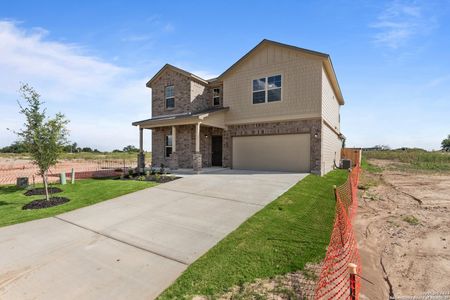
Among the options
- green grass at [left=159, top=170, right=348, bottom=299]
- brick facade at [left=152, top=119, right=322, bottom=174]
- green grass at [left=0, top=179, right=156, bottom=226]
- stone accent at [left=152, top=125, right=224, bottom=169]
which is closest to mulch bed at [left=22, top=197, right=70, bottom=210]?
green grass at [left=0, top=179, right=156, bottom=226]

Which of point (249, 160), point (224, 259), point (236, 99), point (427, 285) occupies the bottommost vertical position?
point (427, 285)

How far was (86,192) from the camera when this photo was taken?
9938 mm

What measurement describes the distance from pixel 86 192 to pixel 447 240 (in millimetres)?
12332

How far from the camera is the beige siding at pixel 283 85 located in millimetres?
13312

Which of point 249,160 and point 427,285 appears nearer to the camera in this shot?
point 427,285

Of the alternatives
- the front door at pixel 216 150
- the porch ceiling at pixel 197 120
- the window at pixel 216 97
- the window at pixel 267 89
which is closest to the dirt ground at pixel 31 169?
the porch ceiling at pixel 197 120

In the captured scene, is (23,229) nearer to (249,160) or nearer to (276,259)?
(276,259)

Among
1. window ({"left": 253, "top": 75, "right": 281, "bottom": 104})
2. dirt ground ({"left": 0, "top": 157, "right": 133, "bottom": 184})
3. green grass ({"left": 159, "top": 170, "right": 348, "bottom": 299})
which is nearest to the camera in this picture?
green grass ({"left": 159, "top": 170, "right": 348, "bottom": 299})

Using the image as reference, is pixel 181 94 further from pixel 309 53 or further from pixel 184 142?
pixel 309 53

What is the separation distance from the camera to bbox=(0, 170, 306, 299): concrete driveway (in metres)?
3.65

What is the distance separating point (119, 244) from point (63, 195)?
20.6ft

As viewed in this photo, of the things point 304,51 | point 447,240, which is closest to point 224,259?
point 447,240

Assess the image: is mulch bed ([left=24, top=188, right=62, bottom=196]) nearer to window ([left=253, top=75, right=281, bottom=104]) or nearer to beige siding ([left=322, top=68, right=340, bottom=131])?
window ([left=253, top=75, right=281, bottom=104])

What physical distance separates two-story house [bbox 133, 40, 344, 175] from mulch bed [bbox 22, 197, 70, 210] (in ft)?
21.6
